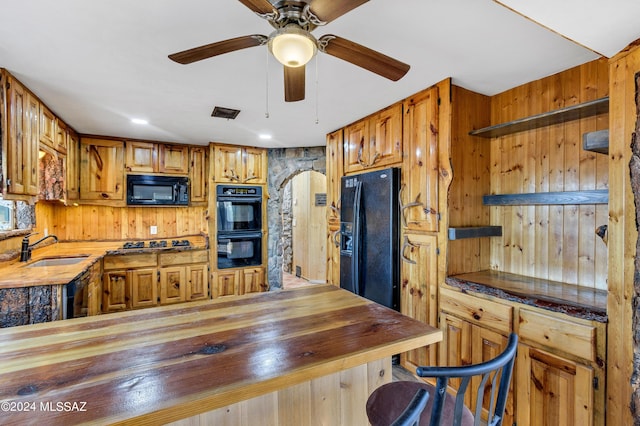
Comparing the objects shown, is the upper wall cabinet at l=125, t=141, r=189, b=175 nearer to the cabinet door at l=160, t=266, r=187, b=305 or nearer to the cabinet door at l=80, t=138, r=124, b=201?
the cabinet door at l=80, t=138, r=124, b=201

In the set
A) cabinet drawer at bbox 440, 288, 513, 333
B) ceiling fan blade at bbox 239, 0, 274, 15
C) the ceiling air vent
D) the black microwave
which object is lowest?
cabinet drawer at bbox 440, 288, 513, 333

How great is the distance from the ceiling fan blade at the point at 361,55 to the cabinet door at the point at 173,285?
340 cm

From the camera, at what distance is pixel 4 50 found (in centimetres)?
172

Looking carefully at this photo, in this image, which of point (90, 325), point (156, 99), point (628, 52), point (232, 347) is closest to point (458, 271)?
point (628, 52)

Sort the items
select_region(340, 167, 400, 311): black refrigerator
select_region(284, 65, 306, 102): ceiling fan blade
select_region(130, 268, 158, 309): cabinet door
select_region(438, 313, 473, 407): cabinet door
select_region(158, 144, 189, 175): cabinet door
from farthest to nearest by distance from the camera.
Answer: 1. select_region(158, 144, 189, 175): cabinet door
2. select_region(130, 268, 158, 309): cabinet door
3. select_region(340, 167, 400, 311): black refrigerator
4. select_region(438, 313, 473, 407): cabinet door
5. select_region(284, 65, 306, 102): ceiling fan blade

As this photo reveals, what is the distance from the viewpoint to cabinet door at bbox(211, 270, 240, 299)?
3.99 m

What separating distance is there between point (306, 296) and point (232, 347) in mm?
599

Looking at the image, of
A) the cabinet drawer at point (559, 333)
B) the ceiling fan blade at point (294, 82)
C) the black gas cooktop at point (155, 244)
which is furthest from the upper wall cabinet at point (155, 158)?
the cabinet drawer at point (559, 333)

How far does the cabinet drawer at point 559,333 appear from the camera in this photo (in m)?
1.37

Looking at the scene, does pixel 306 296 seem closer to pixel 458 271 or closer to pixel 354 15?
pixel 458 271

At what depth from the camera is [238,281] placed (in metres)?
4.14

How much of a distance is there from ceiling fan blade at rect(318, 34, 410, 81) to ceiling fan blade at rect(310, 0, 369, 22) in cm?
11

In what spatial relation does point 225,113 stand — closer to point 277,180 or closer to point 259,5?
point 277,180

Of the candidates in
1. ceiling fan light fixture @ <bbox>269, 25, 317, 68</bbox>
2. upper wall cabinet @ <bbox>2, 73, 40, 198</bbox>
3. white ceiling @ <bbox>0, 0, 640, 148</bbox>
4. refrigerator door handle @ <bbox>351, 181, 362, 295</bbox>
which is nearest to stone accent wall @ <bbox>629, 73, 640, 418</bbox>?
white ceiling @ <bbox>0, 0, 640, 148</bbox>
